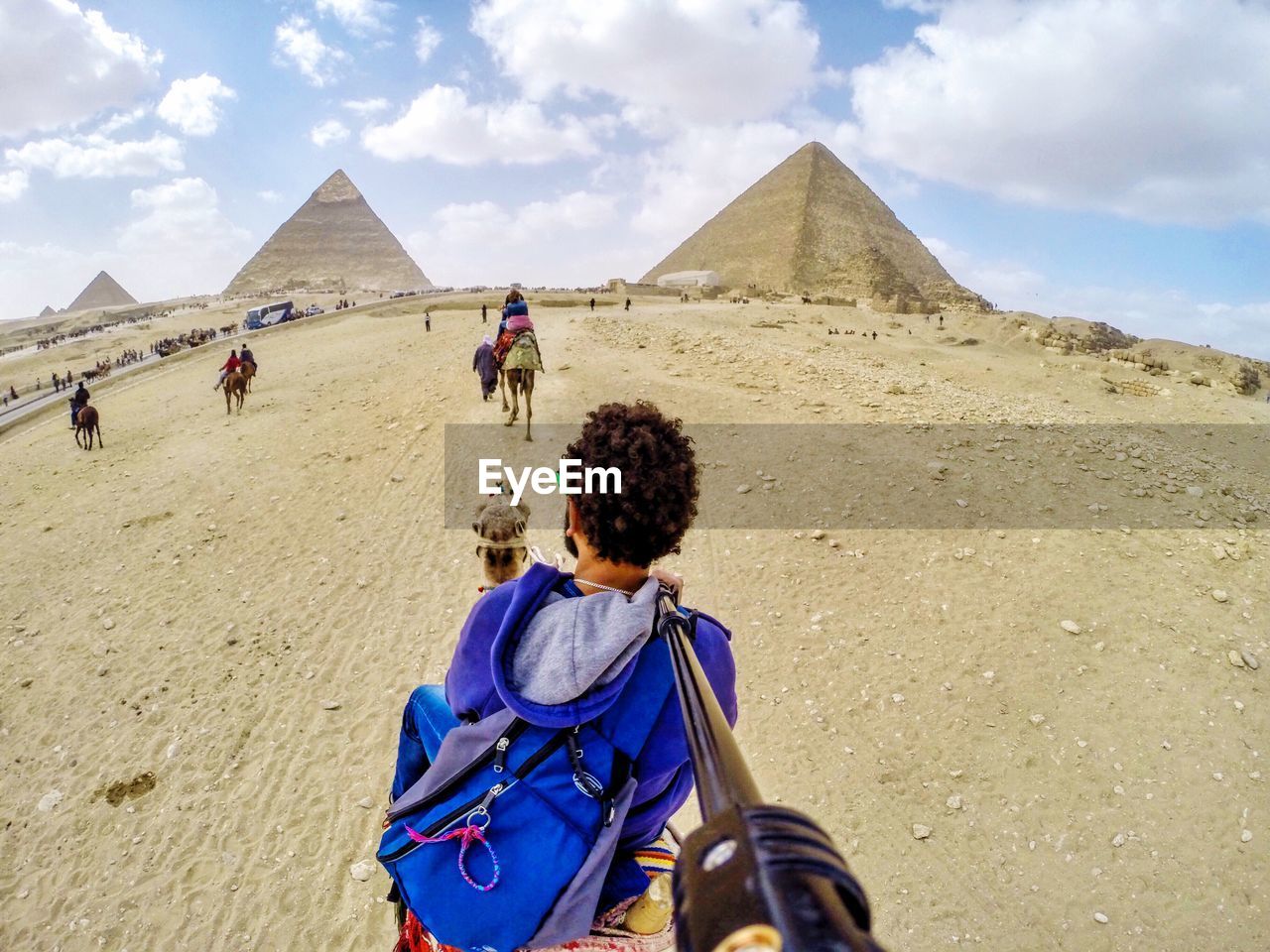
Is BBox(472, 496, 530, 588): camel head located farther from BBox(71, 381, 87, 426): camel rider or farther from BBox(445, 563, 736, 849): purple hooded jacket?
BBox(71, 381, 87, 426): camel rider

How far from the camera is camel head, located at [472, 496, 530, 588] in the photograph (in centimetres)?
326

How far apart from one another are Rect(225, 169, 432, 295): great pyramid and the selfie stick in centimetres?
9343

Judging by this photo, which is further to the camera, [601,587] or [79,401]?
[79,401]

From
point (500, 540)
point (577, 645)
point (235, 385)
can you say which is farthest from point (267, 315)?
point (577, 645)

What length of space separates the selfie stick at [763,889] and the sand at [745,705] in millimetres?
3827

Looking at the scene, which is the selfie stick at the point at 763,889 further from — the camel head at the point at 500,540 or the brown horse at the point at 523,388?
the brown horse at the point at 523,388

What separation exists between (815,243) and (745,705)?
66.8m

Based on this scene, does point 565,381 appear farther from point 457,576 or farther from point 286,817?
point 286,817

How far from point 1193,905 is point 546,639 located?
15.0ft

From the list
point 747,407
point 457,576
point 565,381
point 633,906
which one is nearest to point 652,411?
point 633,906

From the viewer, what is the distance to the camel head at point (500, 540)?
326 centimetres

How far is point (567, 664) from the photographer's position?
133 cm

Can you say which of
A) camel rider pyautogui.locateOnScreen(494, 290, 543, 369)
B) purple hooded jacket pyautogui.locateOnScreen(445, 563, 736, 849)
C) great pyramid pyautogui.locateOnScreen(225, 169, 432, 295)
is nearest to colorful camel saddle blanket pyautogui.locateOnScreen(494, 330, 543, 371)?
camel rider pyautogui.locateOnScreen(494, 290, 543, 369)

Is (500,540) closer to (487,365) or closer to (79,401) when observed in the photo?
(487,365)
